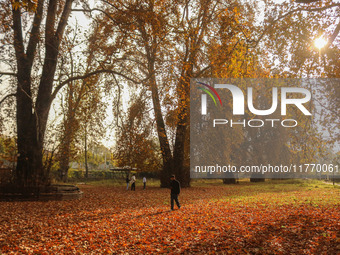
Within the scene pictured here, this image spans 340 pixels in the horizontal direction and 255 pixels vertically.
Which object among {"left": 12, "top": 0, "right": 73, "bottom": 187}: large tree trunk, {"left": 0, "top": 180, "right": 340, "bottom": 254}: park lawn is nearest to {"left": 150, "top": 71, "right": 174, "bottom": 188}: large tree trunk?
{"left": 12, "top": 0, "right": 73, "bottom": 187}: large tree trunk

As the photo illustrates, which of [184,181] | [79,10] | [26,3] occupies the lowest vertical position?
[184,181]

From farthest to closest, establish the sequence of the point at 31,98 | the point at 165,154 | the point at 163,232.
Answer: the point at 165,154, the point at 31,98, the point at 163,232

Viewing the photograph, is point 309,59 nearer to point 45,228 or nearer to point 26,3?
point 26,3

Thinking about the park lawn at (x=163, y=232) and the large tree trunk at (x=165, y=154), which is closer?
the park lawn at (x=163, y=232)

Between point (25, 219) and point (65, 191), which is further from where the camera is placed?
point (65, 191)

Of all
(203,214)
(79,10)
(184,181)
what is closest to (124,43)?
(79,10)

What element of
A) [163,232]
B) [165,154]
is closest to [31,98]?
[163,232]

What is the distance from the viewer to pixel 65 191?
58.3 ft

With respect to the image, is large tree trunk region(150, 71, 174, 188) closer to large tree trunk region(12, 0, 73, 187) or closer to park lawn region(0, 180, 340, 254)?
large tree trunk region(12, 0, 73, 187)

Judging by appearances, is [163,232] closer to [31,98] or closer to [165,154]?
[31,98]

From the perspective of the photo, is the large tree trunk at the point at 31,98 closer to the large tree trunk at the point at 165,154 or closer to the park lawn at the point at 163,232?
the park lawn at the point at 163,232

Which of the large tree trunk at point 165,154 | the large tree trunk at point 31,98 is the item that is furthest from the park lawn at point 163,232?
the large tree trunk at point 165,154

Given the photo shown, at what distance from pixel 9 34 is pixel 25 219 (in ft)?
36.9

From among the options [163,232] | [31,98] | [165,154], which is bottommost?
[163,232]
